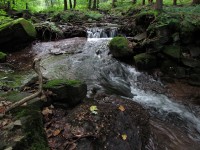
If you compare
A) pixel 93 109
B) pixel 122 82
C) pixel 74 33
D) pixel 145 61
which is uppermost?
pixel 74 33

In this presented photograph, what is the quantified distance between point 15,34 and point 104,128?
8.66 m

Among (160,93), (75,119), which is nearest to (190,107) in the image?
(160,93)

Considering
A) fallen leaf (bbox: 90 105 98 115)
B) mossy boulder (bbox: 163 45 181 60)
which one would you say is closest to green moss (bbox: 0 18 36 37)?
mossy boulder (bbox: 163 45 181 60)

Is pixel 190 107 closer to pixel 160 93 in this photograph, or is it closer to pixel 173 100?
pixel 173 100

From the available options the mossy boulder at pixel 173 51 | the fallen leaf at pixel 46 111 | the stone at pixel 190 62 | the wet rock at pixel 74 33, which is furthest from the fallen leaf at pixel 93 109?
the wet rock at pixel 74 33

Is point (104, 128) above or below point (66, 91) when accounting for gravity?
below

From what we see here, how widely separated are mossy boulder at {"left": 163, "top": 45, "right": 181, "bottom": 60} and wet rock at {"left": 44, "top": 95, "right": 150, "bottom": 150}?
14.9 ft

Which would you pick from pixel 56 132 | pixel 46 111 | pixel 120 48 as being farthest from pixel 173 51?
pixel 56 132

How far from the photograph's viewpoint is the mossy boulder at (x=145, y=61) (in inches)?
359

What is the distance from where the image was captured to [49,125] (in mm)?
4238

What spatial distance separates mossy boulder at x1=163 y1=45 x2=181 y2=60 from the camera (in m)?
8.84

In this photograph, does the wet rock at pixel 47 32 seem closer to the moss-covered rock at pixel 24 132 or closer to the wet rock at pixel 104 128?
the wet rock at pixel 104 128

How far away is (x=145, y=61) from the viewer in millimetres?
9102

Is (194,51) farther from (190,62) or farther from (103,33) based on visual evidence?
(103,33)
